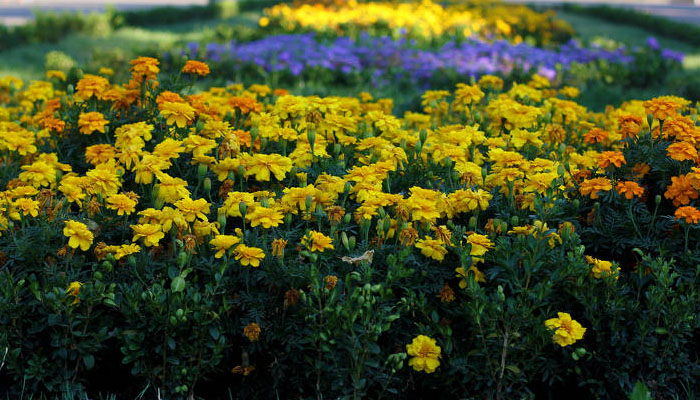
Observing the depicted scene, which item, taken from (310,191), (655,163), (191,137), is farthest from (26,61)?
(655,163)

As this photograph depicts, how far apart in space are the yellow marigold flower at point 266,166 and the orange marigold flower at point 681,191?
150cm

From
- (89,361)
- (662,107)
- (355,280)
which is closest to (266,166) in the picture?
(355,280)

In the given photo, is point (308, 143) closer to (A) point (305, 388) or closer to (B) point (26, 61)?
(A) point (305, 388)

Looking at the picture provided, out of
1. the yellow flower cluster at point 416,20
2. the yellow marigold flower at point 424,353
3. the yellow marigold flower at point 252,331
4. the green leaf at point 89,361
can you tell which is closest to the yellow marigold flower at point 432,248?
the yellow marigold flower at point 424,353

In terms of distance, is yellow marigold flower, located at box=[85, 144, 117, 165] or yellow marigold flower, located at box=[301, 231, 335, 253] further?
yellow marigold flower, located at box=[85, 144, 117, 165]

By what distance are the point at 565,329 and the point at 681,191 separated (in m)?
0.80

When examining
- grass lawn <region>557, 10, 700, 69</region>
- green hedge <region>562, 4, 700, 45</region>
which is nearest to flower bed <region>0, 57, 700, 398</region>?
grass lawn <region>557, 10, 700, 69</region>

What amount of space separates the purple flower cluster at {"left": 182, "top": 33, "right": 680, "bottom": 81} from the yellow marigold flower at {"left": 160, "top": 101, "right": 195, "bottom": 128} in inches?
174

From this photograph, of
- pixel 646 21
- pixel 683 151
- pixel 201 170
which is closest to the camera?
pixel 683 151

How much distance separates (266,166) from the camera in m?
2.96

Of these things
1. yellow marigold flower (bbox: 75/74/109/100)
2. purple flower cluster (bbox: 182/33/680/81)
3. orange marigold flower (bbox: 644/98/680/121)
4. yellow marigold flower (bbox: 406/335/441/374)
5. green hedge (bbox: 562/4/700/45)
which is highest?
orange marigold flower (bbox: 644/98/680/121)

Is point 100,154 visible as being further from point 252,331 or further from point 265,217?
point 252,331

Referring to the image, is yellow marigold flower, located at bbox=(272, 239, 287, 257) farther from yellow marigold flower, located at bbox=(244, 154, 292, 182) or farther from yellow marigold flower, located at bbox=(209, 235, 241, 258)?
yellow marigold flower, located at bbox=(244, 154, 292, 182)

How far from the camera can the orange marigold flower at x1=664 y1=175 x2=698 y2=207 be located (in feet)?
8.95
